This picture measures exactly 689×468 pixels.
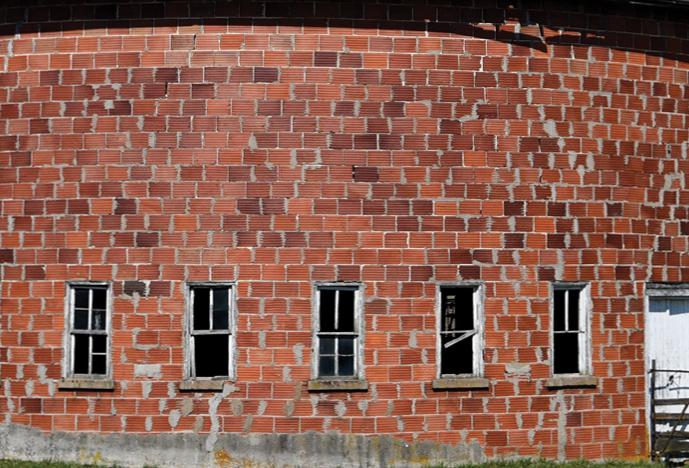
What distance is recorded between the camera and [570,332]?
1775 centimetres

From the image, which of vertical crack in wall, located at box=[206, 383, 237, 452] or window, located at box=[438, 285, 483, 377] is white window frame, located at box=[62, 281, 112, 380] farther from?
window, located at box=[438, 285, 483, 377]

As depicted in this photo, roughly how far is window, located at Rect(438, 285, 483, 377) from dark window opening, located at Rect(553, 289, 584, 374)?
1.33m

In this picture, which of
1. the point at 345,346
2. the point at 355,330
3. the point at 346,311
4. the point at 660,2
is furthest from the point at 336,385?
the point at 660,2

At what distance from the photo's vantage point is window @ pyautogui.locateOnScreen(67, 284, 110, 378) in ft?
55.8

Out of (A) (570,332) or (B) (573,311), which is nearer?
(A) (570,332)

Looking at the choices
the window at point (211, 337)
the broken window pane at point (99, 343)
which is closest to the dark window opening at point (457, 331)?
the window at point (211, 337)

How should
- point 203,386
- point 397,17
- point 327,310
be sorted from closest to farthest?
point 203,386 < point 327,310 < point 397,17

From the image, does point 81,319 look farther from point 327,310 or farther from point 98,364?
point 327,310

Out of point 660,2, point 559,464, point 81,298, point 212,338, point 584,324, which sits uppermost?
point 660,2

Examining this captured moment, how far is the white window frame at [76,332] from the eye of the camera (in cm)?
1689

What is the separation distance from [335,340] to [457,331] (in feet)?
5.99

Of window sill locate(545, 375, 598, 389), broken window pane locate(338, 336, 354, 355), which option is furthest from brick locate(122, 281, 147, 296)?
window sill locate(545, 375, 598, 389)

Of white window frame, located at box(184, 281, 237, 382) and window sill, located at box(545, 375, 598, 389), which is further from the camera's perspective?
window sill, located at box(545, 375, 598, 389)

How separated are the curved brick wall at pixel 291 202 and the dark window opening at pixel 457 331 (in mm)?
280
